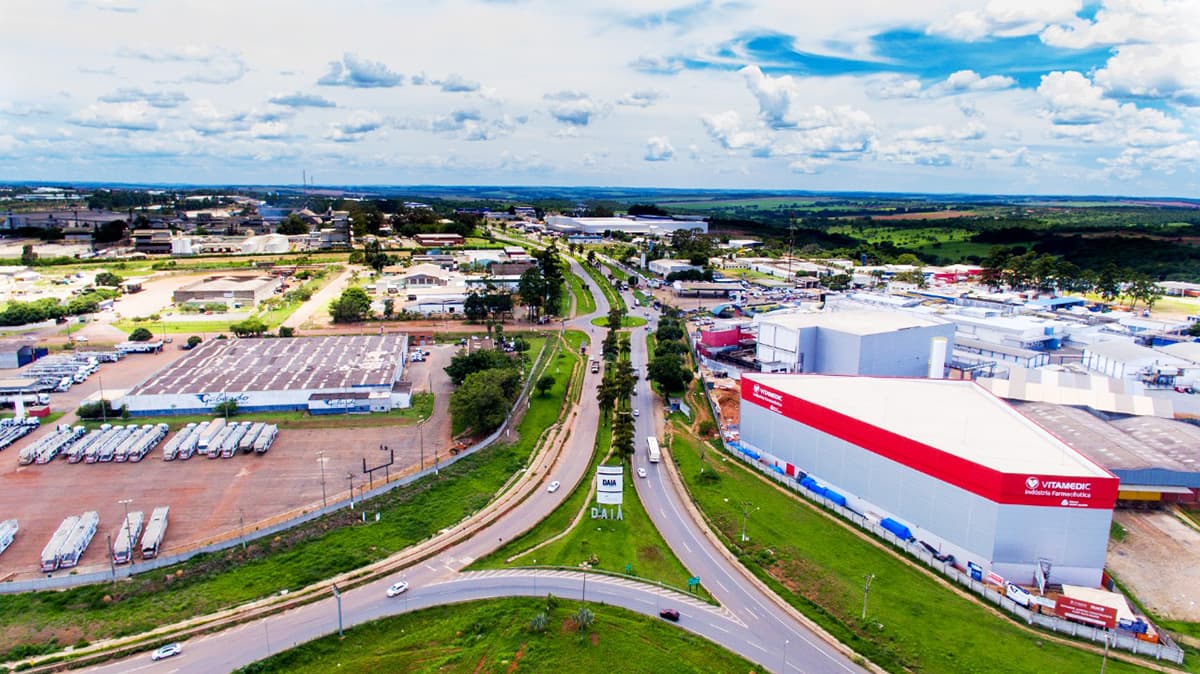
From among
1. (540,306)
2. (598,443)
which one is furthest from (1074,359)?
(540,306)

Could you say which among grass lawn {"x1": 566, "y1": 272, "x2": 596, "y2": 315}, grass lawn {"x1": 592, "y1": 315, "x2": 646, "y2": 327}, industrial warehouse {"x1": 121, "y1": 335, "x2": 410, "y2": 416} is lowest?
industrial warehouse {"x1": 121, "y1": 335, "x2": 410, "y2": 416}

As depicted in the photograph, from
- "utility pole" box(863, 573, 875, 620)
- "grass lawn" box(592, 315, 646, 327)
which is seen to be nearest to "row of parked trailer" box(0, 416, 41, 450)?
"utility pole" box(863, 573, 875, 620)

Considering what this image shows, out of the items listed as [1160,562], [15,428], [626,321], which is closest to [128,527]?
[15,428]

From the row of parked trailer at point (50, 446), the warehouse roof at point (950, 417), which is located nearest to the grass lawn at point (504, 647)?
the warehouse roof at point (950, 417)

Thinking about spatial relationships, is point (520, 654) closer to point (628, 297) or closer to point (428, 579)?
point (428, 579)

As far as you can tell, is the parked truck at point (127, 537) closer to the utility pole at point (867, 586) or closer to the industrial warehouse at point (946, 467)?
the utility pole at point (867, 586)

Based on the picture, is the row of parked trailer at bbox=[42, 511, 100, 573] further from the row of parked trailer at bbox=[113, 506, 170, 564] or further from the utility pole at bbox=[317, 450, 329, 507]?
the utility pole at bbox=[317, 450, 329, 507]
